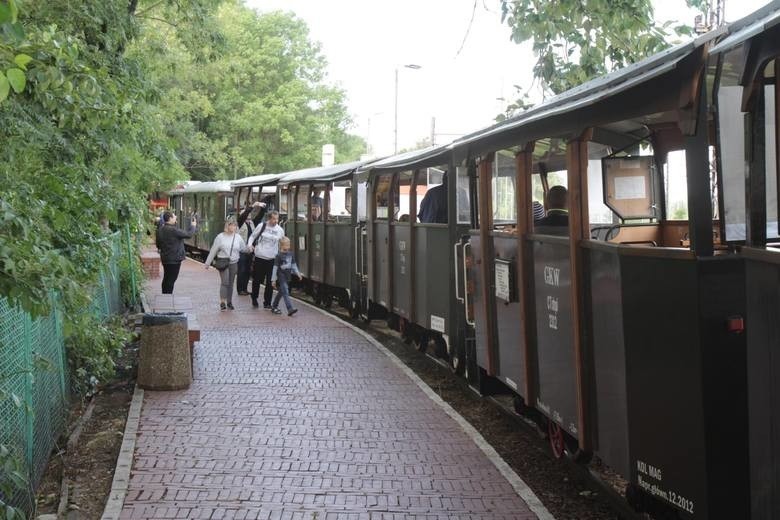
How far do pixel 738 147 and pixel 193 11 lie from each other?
1458 cm

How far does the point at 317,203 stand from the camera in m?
21.6

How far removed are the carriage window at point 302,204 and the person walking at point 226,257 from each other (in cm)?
355

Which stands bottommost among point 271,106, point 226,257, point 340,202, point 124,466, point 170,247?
point 124,466

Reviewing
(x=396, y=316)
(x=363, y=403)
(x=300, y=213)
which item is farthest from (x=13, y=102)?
(x=300, y=213)

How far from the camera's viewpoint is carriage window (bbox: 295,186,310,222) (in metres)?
22.4

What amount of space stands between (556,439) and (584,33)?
4717mm

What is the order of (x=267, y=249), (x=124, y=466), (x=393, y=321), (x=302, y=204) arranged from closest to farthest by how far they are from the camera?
(x=124, y=466)
(x=393, y=321)
(x=267, y=249)
(x=302, y=204)

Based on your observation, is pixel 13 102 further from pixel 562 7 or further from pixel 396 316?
pixel 396 316

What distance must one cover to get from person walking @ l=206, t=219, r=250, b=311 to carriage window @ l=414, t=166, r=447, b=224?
19.7ft

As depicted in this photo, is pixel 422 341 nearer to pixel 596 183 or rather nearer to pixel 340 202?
pixel 340 202

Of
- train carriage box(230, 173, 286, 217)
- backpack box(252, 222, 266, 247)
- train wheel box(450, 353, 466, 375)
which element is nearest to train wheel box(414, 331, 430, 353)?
train wheel box(450, 353, 466, 375)

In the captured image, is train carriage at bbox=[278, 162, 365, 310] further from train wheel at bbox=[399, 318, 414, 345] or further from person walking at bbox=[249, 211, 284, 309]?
train wheel at bbox=[399, 318, 414, 345]

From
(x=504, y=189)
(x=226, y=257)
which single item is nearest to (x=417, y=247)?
(x=504, y=189)

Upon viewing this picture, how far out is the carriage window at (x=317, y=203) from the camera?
833 inches
